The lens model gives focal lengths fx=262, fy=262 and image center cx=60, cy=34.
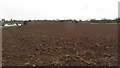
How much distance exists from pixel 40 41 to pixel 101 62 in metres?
4.42

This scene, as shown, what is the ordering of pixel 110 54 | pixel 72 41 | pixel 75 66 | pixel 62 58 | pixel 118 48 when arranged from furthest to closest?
pixel 72 41
pixel 118 48
pixel 110 54
pixel 62 58
pixel 75 66

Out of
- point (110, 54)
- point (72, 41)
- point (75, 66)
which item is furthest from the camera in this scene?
point (72, 41)

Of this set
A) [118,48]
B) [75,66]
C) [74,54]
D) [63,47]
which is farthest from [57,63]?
[118,48]

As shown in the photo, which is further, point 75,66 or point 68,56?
point 68,56

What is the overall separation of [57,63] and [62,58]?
0.64 metres

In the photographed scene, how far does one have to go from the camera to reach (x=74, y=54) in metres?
10.3

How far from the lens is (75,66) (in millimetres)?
9086

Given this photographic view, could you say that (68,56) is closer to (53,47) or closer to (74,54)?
(74,54)

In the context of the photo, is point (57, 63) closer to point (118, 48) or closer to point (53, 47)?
point (53, 47)

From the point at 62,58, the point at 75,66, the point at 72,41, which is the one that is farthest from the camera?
the point at 72,41

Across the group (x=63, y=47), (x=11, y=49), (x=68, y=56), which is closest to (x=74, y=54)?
(x=68, y=56)

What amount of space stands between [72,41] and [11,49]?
3.11 metres

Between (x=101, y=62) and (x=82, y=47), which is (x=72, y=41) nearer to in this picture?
(x=82, y=47)

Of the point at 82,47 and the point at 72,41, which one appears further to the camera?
the point at 72,41
